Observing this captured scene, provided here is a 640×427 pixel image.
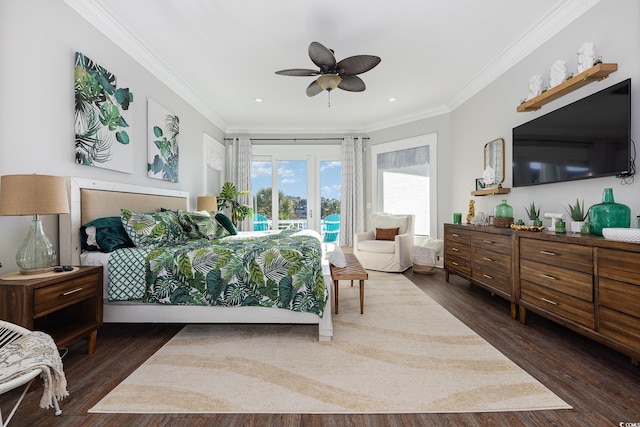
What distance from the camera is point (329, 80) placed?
3.00 metres

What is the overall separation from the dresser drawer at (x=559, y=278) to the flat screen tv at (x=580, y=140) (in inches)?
33.1

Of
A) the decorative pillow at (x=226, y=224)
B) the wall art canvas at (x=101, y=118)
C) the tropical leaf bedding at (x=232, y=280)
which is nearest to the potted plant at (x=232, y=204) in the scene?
the decorative pillow at (x=226, y=224)

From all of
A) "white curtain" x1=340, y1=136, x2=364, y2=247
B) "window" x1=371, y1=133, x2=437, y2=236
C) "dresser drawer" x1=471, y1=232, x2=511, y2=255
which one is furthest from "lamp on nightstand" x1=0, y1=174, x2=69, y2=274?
"window" x1=371, y1=133, x2=437, y2=236

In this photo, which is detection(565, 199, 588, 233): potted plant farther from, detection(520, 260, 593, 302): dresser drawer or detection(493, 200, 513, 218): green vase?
detection(493, 200, 513, 218): green vase

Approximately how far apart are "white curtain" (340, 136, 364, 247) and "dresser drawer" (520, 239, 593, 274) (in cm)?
379

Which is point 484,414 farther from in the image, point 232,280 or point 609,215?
point 232,280

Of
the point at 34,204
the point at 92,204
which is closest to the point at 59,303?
the point at 34,204

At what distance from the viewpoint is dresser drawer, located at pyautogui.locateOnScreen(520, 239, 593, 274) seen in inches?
79.3

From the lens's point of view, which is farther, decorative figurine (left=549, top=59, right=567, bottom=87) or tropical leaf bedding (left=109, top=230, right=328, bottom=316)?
decorative figurine (left=549, top=59, right=567, bottom=87)

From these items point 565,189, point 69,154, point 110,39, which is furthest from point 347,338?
point 110,39

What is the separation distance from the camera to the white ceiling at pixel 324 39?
266cm

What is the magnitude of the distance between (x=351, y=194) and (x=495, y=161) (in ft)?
9.66

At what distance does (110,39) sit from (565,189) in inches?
185

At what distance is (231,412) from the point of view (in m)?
1.56
